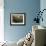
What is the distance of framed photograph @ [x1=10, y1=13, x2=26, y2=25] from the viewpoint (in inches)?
219

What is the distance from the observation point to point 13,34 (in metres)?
5.58

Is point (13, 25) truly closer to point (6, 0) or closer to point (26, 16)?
point (26, 16)

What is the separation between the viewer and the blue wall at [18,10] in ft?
18.1

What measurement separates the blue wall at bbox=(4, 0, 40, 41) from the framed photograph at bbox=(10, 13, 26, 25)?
0.12 m

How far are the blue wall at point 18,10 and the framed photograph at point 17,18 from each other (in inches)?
4.9

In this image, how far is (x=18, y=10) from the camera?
5.55 meters

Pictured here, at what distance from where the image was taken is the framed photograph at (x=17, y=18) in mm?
5559

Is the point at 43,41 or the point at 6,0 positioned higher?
the point at 6,0

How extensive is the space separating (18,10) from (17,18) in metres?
0.33

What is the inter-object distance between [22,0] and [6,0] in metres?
0.65

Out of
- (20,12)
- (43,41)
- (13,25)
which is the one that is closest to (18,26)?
(13,25)

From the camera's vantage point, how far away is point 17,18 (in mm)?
5586

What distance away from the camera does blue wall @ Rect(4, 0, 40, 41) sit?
5531mm

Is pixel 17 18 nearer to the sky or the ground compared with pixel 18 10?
nearer to the ground
